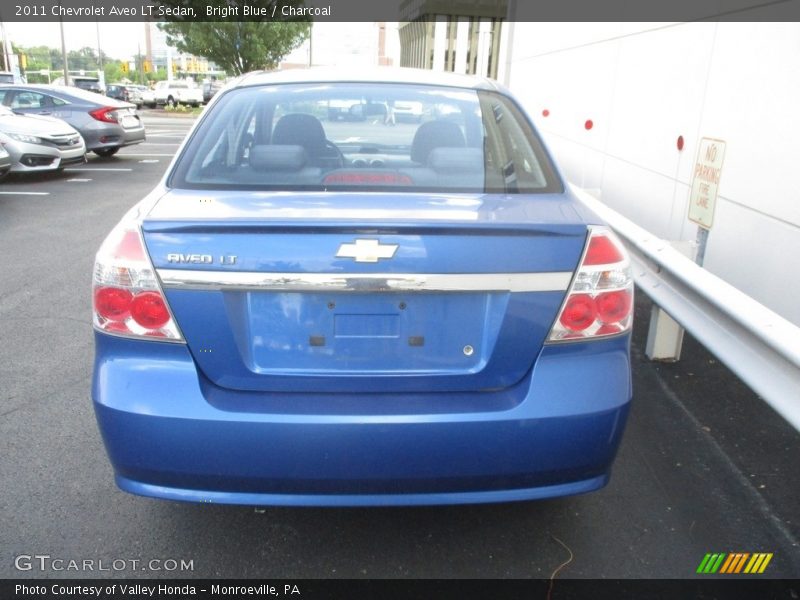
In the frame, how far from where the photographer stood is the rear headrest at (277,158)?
2.91 metres

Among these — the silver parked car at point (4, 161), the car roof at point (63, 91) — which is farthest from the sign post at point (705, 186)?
the car roof at point (63, 91)

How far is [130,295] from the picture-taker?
235cm

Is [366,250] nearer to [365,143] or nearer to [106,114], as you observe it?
[365,143]

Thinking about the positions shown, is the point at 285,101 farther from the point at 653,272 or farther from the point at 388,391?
the point at 653,272

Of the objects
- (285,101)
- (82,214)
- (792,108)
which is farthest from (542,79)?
(285,101)

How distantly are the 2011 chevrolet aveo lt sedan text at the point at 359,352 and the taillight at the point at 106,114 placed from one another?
14.2 m

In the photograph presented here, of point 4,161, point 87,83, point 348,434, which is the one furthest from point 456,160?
point 87,83

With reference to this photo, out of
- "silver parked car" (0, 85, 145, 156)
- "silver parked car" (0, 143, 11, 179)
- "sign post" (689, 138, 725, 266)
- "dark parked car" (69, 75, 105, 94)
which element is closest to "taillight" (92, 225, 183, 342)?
"sign post" (689, 138, 725, 266)

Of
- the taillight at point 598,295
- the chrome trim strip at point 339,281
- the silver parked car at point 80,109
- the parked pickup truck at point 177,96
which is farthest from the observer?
the parked pickup truck at point 177,96

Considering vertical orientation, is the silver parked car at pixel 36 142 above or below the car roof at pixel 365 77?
below

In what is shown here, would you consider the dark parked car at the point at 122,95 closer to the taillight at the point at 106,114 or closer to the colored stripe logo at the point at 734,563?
the taillight at the point at 106,114

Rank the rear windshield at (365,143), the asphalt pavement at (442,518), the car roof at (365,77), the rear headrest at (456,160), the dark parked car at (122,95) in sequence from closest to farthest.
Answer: the asphalt pavement at (442,518) < the rear windshield at (365,143) < the rear headrest at (456,160) < the car roof at (365,77) < the dark parked car at (122,95)

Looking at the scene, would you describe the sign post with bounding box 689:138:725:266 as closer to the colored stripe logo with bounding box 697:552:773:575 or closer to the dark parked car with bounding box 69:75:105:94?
the colored stripe logo with bounding box 697:552:773:575

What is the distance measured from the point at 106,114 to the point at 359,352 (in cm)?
1486
